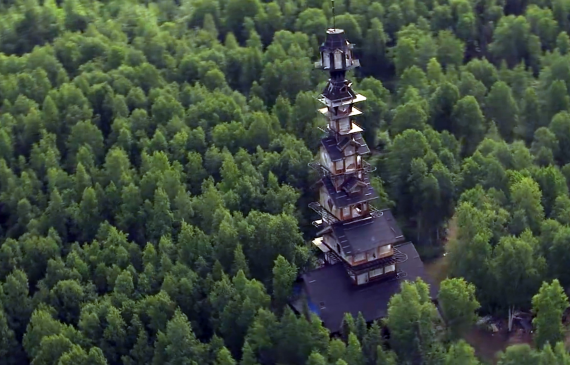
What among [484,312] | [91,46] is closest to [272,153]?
[484,312]

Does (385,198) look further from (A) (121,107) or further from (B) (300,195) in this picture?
(A) (121,107)

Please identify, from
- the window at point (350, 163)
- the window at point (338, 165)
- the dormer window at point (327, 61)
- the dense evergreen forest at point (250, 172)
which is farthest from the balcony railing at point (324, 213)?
the dormer window at point (327, 61)

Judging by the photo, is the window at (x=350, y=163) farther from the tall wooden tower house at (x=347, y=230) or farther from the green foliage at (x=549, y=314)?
the green foliage at (x=549, y=314)

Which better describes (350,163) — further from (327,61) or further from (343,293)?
(343,293)

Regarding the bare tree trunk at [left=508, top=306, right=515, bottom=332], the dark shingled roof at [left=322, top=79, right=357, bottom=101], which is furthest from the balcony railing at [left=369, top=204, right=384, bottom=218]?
the bare tree trunk at [left=508, top=306, right=515, bottom=332]

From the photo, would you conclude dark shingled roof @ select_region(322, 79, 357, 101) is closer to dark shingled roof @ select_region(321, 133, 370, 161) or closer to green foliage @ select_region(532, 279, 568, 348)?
dark shingled roof @ select_region(321, 133, 370, 161)

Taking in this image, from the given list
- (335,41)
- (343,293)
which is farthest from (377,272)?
(335,41)
